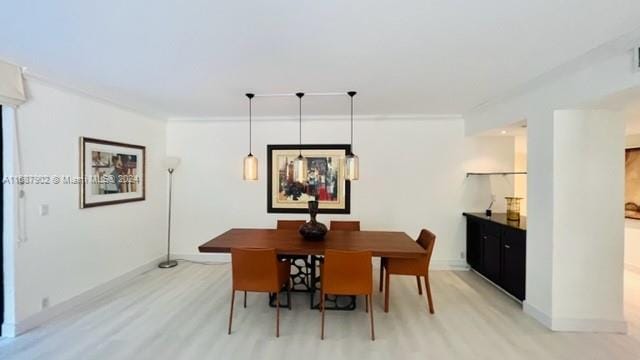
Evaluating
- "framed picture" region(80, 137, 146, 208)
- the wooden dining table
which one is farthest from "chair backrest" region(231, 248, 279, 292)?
"framed picture" region(80, 137, 146, 208)

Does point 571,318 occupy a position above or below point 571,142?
below

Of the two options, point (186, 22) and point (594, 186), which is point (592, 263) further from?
point (186, 22)

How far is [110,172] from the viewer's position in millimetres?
3820

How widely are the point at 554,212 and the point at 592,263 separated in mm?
580

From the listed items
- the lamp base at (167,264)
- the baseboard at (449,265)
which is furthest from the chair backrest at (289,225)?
the baseboard at (449,265)

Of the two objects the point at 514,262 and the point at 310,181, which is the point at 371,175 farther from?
the point at 514,262

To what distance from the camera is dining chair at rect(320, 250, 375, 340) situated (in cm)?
269

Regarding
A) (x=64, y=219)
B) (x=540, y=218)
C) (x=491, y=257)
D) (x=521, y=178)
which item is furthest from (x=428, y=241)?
(x=64, y=219)

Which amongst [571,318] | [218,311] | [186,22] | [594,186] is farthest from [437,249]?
[186,22]

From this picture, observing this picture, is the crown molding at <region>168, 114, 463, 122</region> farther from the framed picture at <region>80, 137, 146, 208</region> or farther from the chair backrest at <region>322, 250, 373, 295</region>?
the chair backrest at <region>322, 250, 373, 295</region>

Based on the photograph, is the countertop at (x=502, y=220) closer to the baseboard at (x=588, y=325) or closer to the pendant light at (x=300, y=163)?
the baseboard at (x=588, y=325)

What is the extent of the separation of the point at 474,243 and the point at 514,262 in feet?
3.19

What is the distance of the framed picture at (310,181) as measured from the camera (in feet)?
15.8

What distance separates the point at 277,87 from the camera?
126 inches
